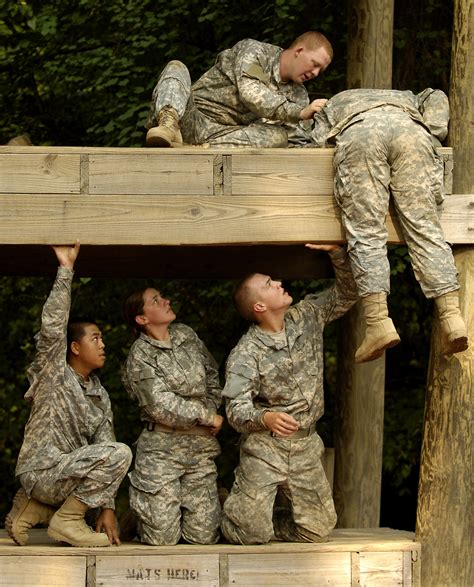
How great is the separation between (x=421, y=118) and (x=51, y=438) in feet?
9.06

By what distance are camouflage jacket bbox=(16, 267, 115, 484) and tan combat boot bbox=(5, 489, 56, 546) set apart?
195 mm

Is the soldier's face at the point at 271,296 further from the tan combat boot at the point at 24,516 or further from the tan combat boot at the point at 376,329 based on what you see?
the tan combat boot at the point at 24,516

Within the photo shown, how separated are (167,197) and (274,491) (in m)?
1.80

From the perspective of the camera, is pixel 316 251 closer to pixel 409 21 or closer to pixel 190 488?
pixel 190 488

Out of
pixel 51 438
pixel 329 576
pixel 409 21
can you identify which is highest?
pixel 409 21

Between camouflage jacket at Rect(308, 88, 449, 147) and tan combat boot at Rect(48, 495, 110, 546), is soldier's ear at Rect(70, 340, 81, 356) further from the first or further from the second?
camouflage jacket at Rect(308, 88, 449, 147)

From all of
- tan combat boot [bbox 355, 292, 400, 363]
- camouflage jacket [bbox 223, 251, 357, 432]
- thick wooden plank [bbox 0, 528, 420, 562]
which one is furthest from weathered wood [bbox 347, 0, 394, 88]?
thick wooden plank [bbox 0, 528, 420, 562]

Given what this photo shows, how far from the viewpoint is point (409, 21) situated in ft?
46.9

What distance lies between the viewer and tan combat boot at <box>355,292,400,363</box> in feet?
28.2

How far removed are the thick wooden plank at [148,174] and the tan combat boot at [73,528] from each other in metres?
1.75

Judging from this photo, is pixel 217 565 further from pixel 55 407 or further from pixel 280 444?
pixel 55 407

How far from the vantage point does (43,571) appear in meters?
8.76

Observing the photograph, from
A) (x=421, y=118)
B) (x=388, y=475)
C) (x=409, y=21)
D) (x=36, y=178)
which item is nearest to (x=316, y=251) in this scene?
(x=421, y=118)

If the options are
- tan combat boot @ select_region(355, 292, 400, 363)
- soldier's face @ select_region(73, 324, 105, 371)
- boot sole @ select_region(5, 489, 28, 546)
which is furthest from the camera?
soldier's face @ select_region(73, 324, 105, 371)
